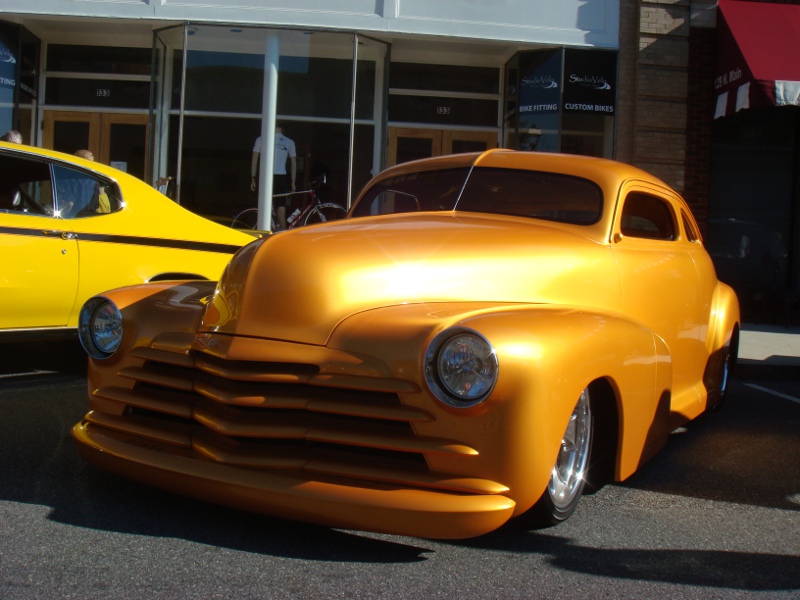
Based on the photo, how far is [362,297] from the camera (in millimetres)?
3260

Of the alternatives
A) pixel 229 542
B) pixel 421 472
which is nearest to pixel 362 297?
pixel 421 472

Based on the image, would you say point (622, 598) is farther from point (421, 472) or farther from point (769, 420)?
point (769, 420)

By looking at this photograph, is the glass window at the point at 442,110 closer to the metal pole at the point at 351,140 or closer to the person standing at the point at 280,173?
the metal pole at the point at 351,140

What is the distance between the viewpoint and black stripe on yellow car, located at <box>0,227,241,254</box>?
5.70m

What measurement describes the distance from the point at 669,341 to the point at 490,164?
1279 millimetres

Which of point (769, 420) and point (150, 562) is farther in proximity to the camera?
point (769, 420)

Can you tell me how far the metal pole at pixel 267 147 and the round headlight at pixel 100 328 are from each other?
941cm

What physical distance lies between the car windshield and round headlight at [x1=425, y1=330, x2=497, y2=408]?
1579 mm

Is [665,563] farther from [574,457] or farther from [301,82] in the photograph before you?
[301,82]

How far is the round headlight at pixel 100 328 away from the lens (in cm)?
356

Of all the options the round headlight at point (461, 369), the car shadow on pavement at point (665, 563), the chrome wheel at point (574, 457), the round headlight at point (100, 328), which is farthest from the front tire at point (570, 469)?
the round headlight at point (100, 328)

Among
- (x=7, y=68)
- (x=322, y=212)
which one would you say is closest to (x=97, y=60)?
(x=7, y=68)

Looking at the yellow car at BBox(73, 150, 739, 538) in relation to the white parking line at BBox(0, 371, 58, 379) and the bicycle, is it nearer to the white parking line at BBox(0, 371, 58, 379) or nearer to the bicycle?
the white parking line at BBox(0, 371, 58, 379)

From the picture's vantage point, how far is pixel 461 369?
2.89m
